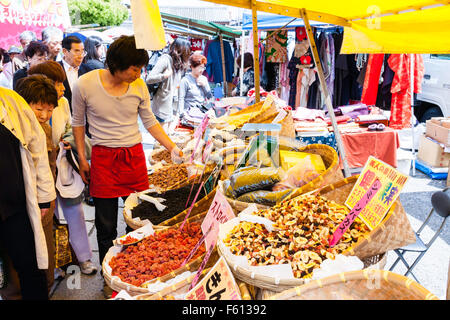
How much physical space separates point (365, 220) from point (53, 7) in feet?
21.5

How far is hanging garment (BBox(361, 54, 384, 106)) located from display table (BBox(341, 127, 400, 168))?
147 centimetres

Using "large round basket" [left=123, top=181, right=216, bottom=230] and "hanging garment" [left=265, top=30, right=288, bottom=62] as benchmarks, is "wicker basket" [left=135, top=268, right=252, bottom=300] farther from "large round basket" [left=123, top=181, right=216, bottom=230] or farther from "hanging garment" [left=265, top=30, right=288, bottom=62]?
"hanging garment" [left=265, top=30, right=288, bottom=62]

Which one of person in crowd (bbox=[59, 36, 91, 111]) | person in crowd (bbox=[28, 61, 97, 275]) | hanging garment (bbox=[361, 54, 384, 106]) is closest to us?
person in crowd (bbox=[28, 61, 97, 275])

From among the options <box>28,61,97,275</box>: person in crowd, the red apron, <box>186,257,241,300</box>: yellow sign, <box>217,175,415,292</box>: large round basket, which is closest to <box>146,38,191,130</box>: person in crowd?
<box>28,61,97,275</box>: person in crowd

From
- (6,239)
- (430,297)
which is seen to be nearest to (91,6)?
(6,239)

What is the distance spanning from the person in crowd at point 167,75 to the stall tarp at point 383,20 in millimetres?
2595

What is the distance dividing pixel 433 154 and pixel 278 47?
3.24 m

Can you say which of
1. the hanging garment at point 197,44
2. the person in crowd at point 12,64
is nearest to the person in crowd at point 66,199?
the person in crowd at point 12,64

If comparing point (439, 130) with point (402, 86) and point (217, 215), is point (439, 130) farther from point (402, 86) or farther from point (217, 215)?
point (217, 215)

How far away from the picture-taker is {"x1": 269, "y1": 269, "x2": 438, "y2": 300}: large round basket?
3.33ft

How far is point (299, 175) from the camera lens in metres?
1.94

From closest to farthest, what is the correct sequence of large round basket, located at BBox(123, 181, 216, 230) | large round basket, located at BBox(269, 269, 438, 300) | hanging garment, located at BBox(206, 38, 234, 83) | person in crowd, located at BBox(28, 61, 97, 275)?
large round basket, located at BBox(269, 269, 438, 300) < large round basket, located at BBox(123, 181, 216, 230) < person in crowd, located at BBox(28, 61, 97, 275) < hanging garment, located at BBox(206, 38, 234, 83)

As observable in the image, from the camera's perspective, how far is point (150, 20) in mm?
1091
